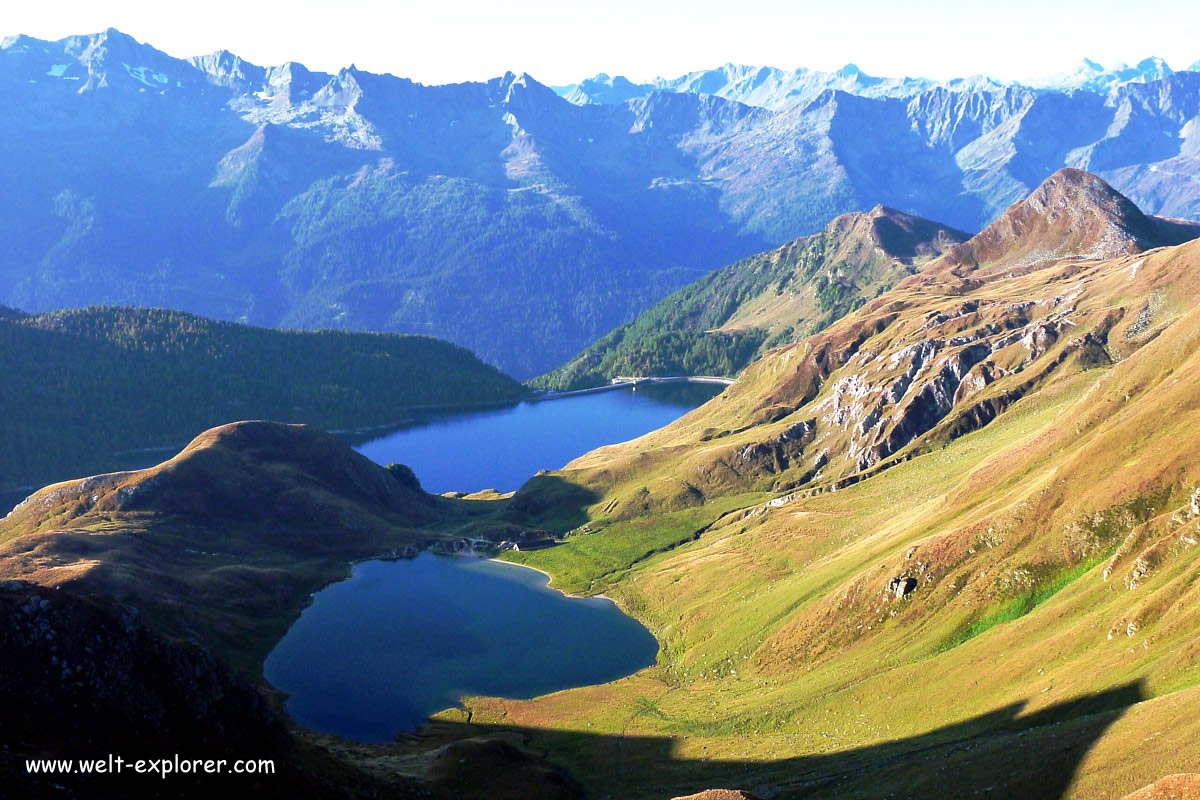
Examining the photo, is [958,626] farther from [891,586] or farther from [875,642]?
[891,586]

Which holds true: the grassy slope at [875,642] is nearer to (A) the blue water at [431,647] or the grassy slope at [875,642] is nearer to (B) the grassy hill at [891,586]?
(B) the grassy hill at [891,586]

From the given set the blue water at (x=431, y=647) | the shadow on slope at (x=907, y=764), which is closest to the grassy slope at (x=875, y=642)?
the shadow on slope at (x=907, y=764)

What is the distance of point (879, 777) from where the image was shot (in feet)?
250

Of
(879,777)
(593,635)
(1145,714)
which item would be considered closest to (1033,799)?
(1145,714)

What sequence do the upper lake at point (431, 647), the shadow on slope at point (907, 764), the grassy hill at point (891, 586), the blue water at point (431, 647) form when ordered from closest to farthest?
the shadow on slope at point (907, 764)
the grassy hill at point (891, 586)
the blue water at point (431, 647)
the upper lake at point (431, 647)

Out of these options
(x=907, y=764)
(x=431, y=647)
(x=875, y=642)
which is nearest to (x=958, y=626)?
(x=875, y=642)

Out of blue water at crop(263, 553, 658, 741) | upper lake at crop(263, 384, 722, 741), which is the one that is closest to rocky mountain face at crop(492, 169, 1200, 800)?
upper lake at crop(263, 384, 722, 741)

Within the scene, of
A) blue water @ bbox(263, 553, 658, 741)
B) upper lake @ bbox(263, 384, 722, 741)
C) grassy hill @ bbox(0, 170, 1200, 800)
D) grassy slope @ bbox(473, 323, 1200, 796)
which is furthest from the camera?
upper lake @ bbox(263, 384, 722, 741)

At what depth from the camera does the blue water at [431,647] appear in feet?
406

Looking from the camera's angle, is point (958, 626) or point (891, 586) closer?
point (958, 626)

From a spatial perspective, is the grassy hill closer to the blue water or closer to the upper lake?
the upper lake

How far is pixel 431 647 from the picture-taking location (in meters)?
144

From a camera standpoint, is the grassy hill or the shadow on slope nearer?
the shadow on slope

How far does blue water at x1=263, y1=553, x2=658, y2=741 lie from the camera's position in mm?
123875
